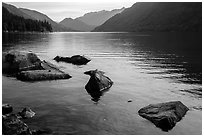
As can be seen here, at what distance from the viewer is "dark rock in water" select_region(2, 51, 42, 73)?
45.7m

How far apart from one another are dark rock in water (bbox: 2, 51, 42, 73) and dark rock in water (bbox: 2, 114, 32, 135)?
84.9 ft

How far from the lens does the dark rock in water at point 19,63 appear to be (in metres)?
45.7

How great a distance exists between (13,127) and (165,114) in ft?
41.7

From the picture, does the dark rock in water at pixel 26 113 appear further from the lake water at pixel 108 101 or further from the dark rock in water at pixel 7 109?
the dark rock in water at pixel 7 109

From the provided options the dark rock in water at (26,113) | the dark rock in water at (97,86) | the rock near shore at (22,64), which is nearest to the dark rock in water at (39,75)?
the rock near shore at (22,64)

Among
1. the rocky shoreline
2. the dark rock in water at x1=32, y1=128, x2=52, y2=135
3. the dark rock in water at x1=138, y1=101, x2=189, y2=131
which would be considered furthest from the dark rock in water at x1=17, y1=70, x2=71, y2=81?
the dark rock in water at x1=32, y1=128, x2=52, y2=135

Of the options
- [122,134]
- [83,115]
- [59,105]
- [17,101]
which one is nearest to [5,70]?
[17,101]

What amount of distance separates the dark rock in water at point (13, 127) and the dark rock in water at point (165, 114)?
10.6 meters

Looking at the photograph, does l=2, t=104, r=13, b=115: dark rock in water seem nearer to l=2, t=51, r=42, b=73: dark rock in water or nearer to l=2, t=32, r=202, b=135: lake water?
l=2, t=32, r=202, b=135: lake water

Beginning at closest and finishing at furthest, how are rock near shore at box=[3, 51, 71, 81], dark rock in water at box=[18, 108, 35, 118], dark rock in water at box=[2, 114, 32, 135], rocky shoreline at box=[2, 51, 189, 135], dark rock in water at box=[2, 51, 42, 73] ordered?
dark rock in water at box=[2, 114, 32, 135] → rocky shoreline at box=[2, 51, 189, 135] → dark rock in water at box=[18, 108, 35, 118] → rock near shore at box=[3, 51, 71, 81] → dark rock in water at box=[2, 51, 42, 73]

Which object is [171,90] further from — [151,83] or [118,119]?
[118,119]

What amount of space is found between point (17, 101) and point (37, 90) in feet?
16.4

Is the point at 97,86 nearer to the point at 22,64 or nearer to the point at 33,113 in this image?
the point at 33,113

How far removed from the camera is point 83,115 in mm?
24422
